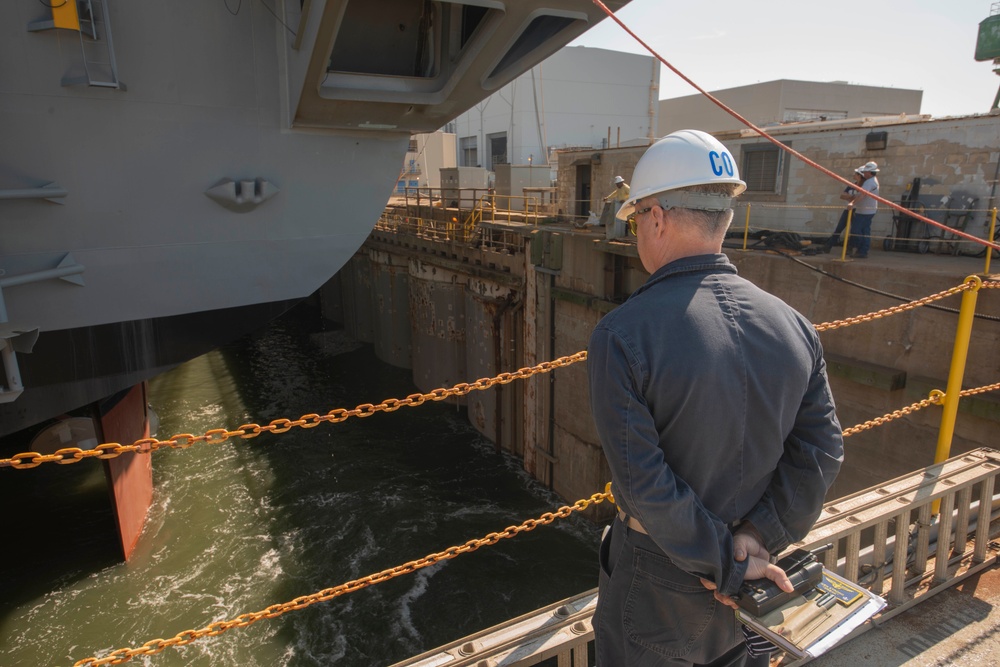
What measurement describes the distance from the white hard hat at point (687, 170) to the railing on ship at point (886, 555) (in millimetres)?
1576

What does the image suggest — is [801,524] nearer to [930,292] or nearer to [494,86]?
[494,86]

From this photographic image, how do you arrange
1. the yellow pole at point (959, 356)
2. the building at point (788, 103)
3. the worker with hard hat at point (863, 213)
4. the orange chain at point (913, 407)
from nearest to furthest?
the orange chain at point (913, 407) → the yellow pole at point (959, 356) → the worker with hard hat at point (863, 213) → the building at point (788, 103)

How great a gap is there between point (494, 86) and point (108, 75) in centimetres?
381

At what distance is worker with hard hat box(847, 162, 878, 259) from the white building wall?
3195cm

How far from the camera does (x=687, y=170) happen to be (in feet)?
5.10

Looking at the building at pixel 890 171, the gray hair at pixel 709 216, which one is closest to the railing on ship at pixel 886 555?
the gray hair at pixel 709 216

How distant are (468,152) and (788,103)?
2224 cm

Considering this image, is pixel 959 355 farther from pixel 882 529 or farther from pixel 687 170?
pixel 687 170

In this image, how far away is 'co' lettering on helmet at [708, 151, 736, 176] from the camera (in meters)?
1.59

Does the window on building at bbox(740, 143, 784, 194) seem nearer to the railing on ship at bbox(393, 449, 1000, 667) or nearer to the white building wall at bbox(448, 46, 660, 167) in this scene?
the railing on ship at bbox(393, 449, 1000, 667)

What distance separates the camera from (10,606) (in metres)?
9.03

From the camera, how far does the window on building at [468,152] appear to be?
4418cm

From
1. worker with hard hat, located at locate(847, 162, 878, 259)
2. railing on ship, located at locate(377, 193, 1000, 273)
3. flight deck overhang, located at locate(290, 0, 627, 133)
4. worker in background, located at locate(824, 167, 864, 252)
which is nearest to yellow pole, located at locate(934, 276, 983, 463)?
railing on ship, located at locate(377, 193, 1000, 273)

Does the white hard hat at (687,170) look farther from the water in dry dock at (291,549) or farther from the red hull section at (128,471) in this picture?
the red hull section at (128,471)
